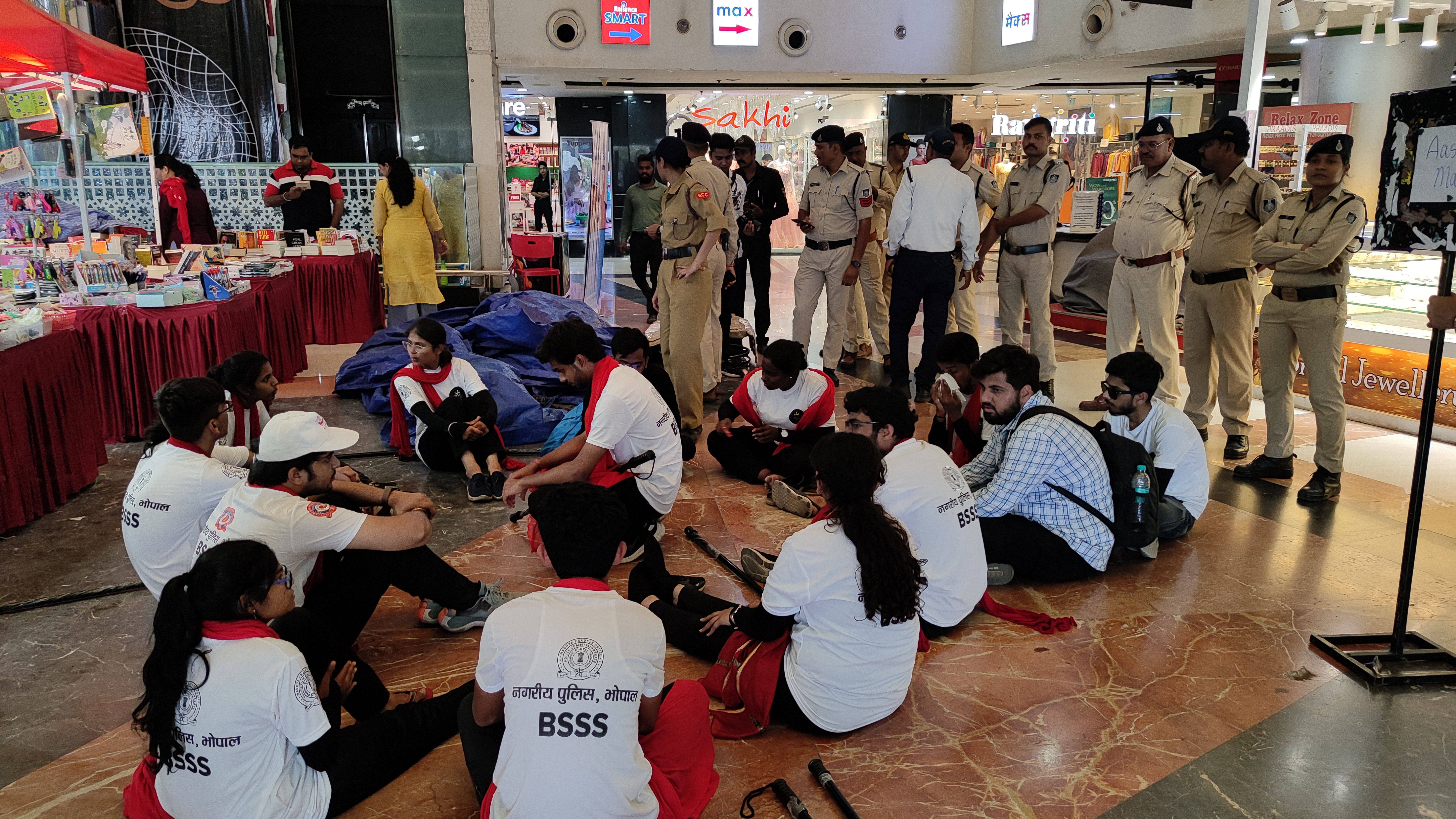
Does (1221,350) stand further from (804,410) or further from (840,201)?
(840,201)

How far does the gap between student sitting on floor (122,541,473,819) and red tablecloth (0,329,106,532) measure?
106 inches

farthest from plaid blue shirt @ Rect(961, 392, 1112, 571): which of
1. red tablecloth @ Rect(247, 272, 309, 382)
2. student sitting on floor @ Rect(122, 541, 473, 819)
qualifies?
red tablecloth @ Rect(247, 272, 309, 382)

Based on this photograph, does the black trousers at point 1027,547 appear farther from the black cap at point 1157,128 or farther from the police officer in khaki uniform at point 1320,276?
the black cap at point 1157,128

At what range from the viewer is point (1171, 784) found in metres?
2.59

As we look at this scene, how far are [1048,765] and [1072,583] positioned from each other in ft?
4.42

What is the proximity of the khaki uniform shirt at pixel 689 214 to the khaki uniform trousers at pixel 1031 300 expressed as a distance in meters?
2.25

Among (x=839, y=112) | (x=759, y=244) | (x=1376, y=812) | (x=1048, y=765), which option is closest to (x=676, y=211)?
(x=759, y=244)

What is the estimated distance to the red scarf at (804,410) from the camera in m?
4.84

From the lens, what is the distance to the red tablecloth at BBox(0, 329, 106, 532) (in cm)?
412

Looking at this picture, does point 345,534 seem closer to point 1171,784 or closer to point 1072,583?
point 1171,784

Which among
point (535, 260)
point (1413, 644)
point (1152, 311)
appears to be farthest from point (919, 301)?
point (535, 260)

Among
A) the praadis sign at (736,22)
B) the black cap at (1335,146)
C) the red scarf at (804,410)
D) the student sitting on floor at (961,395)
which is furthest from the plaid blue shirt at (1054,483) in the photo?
the praadis sign at (736,22)

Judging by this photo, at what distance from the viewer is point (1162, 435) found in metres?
4.11

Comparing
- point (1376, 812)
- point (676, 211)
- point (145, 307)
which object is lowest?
point (1376, 812)
